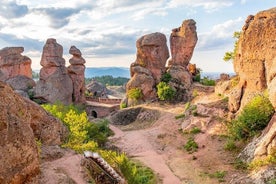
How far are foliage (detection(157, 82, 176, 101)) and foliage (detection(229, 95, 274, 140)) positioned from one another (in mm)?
17649

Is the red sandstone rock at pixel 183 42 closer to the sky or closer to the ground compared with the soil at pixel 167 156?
closer to the sky

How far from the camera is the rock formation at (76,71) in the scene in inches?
1738

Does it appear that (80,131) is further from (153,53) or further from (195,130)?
(153,53)

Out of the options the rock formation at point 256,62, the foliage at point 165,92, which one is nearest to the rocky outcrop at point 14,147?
the rock formation at point 256,62

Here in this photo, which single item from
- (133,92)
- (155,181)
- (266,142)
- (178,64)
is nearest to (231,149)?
(266,142)

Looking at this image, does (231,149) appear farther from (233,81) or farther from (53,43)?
(53,43)

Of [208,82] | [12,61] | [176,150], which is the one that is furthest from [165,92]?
[12,61]

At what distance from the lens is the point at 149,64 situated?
4281 cm

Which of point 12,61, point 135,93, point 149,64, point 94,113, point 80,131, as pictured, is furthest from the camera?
point 94,113

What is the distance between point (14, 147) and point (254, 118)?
52.4 ft

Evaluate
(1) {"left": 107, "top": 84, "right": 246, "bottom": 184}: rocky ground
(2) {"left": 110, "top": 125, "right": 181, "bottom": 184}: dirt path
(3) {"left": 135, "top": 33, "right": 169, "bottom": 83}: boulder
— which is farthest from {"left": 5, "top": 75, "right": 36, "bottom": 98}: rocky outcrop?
(2) {"left": 110, "top": 125, "right": 181, "bottom": 184}: dirt path

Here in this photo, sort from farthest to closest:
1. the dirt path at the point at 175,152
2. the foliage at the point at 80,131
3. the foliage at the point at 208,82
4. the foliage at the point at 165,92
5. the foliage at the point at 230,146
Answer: the foliage at the point at 208,82 → the foliage at the point at 165,92 → the foliage at the point at 230,146 → the dirt path at the point at 175,152 → the foliage at the point at 80,131

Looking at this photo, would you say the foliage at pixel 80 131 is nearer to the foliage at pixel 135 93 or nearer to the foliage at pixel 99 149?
the foliage at pixel 99 149

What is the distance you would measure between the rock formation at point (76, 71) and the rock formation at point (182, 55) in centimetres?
1164
